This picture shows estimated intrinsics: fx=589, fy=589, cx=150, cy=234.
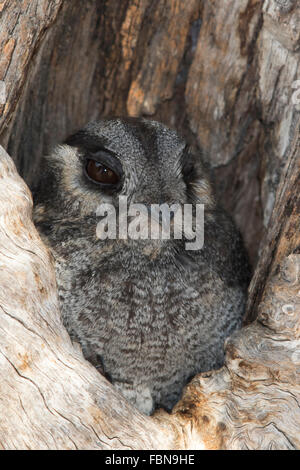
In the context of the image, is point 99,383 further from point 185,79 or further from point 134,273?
point 185,79

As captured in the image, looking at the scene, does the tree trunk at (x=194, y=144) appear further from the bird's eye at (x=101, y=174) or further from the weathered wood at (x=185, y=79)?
the bird's eye at (x=101, y=174)

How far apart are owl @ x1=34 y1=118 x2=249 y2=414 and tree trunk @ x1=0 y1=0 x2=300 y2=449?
1.00ft

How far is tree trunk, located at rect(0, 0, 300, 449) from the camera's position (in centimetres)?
225

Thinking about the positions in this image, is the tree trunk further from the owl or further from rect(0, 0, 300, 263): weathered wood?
the owl

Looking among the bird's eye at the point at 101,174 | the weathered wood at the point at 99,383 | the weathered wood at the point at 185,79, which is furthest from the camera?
the weathered wood at the point at 185,79

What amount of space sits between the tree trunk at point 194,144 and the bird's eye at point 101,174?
1.24 feet

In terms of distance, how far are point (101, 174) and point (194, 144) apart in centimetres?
122

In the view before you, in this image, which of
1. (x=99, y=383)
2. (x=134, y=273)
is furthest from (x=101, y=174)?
(x=99, y=383)

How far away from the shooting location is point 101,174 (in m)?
2.78

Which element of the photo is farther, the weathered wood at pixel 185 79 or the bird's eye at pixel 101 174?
the weathered wood at pixel 185 79

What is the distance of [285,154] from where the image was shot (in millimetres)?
3441

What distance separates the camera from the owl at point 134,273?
278 centimetres

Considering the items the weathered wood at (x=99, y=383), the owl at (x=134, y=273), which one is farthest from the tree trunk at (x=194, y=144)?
the owl at (x=134, y=273)
